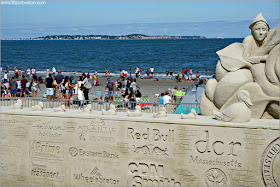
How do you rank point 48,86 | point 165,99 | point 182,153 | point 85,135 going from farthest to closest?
point 48,86 < point 165,99 < point 85,135 < point 182,153

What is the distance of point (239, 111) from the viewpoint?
8438 mm

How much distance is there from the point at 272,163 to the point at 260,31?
117 inches

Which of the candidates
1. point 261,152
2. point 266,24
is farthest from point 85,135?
point 266,24

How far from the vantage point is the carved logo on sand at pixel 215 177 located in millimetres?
8586

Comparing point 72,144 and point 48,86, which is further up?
point 48,86

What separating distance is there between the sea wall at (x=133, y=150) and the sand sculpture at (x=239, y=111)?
0.58ft

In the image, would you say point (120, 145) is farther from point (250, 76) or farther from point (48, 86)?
point (48, 86)

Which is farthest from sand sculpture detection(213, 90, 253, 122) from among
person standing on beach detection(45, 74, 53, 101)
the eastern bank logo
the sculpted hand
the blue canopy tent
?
person standing on beach detection(45, 74, 53, 101)

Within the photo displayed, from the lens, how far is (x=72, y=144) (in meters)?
9.63

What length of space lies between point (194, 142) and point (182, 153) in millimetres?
363

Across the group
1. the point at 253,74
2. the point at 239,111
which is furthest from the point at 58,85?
the point at 239,111

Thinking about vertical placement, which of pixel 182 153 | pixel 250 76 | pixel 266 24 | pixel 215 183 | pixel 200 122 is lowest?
pixel 215 183

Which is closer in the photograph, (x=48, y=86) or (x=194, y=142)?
(x=194, y=142)

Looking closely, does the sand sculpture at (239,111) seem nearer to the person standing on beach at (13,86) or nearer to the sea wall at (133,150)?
the sea wall at (133,150)
